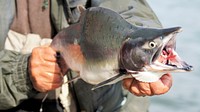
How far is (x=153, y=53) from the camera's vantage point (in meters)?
1.61

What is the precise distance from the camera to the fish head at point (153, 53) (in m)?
1.59

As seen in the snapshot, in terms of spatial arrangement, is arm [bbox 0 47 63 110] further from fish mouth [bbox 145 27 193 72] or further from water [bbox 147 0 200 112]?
water [bbox 147 0 200 112]

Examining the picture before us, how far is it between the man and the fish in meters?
0.34

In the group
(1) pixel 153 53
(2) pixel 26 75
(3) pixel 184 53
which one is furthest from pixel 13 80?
(3) pixel 184 53

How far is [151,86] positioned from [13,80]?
2.05 feet

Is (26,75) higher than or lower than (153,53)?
lower

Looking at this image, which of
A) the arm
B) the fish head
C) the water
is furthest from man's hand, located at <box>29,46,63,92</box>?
the water

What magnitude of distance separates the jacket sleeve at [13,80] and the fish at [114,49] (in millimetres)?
257

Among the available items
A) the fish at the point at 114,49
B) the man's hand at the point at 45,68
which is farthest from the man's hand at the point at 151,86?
the man's hand at the point at 45,68

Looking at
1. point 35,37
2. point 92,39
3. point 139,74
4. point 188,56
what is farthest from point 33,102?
point 188,56

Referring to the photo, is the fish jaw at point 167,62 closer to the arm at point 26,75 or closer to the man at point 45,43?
the arm at point 26,75

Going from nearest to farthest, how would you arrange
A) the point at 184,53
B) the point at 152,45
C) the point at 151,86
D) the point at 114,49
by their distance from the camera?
the point at 152,45, the point at 114,49, the point at 151,86, the point at 184,53

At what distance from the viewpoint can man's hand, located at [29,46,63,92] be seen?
1.97 m

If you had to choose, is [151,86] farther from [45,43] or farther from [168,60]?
[45,43]
